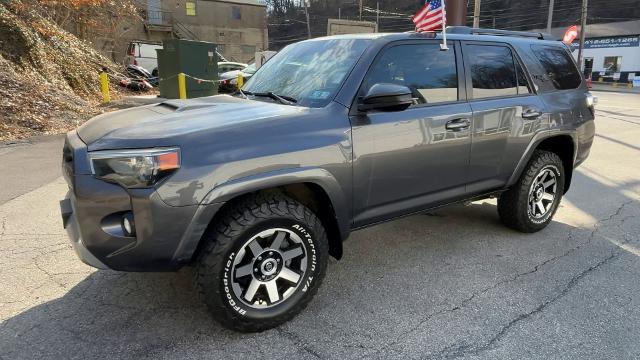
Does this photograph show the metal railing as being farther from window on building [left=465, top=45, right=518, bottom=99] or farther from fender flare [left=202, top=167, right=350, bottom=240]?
fender flare [left=202, top=167, right=350, bottom=240]

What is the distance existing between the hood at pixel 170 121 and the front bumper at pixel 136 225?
22cm

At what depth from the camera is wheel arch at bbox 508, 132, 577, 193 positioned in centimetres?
427

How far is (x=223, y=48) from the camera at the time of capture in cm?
4900

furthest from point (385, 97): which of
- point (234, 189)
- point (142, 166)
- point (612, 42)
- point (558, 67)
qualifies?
point (612, 42)

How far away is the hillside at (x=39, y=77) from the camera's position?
1002cm

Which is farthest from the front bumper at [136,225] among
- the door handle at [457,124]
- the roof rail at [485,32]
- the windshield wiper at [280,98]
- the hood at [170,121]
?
the roof rail at [485,32]

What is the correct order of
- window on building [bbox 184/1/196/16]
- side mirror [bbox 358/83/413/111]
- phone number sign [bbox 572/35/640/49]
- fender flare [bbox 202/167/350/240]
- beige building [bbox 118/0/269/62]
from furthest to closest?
window on building [bbox 184/1/196/16]
beige building [bbox 118/0/269/62]
phone number sign [bbox 572/35/640/49]
side mirror [bbox 358/83/413/111]
fender flare [bbox 202/167/350/240]

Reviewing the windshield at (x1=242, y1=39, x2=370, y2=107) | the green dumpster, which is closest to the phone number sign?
the green dumpster

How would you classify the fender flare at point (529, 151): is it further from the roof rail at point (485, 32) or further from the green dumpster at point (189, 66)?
the green dumpster at point (189, 66)

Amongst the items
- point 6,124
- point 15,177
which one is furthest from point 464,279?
point 6,124

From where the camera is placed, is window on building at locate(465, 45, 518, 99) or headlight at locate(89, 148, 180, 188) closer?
headlight at locate(89, 148, 180, 188)

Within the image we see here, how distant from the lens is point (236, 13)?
161 ft

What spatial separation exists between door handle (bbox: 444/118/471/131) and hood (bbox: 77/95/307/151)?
121 centimetres

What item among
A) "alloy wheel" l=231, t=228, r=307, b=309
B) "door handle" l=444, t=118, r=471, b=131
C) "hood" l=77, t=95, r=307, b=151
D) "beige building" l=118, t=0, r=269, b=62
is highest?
"beige building" l=118, t=0, r=269, b=62
